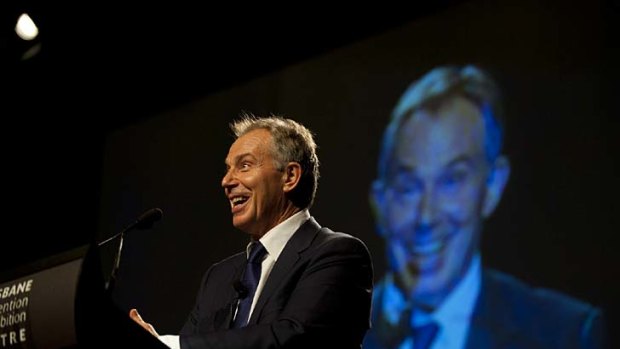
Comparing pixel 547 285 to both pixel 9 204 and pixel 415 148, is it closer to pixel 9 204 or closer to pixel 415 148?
pixel 415 148

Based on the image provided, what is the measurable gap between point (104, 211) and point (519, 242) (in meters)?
3.01

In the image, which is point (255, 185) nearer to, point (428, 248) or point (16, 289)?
point (16, 289)

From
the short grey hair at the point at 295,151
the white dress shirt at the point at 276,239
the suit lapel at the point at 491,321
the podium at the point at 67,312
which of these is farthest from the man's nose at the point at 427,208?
the podium at the point at 67,312

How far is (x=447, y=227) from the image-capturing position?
4188mm

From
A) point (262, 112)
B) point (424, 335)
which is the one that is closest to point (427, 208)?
point (424, 335)

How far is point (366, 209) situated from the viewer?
180 inches

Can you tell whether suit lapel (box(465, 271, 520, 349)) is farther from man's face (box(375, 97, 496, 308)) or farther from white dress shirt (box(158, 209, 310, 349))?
white dress shirt (box(158, 209, 310, 349))

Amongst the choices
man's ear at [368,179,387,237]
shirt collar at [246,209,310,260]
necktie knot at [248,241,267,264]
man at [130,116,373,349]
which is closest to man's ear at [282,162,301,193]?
man at [130,116,373,349]

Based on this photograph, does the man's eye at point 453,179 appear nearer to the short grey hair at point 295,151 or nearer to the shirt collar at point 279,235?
the short grey hair at point 295,151

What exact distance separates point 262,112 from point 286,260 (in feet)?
8.94

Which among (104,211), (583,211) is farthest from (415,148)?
(104,211)

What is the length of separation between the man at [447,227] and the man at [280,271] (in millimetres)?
1309

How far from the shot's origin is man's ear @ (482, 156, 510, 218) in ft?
13.3

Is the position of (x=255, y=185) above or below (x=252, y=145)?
below
